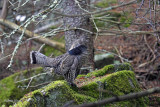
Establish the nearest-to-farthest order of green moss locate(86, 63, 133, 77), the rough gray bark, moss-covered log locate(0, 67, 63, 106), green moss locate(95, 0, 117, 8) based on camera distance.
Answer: green moss locate(86, 63, 133, 77) < the rough gray bark < moss-covered log locate(0, 67, 63, 106) < green moss locate(95, 0, 117, 8)

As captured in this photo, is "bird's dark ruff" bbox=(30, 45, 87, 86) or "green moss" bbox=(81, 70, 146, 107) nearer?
"bird's dark ruff" bbox=(30, 45, 87, 86)

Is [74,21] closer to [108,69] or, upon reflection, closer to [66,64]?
[108,69]

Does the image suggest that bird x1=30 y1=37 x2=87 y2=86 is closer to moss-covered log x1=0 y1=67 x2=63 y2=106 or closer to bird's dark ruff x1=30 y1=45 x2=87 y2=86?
bird's dark ruff x1=30 y1=45 x2=87 y2=86

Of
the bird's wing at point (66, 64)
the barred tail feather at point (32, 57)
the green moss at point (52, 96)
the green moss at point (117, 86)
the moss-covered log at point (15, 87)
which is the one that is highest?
the barred tail feather at point (32, 57)

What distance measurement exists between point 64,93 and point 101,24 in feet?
31.7

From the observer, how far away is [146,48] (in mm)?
10367

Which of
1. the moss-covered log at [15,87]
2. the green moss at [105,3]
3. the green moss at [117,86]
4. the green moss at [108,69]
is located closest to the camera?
the green moss at [117,86]

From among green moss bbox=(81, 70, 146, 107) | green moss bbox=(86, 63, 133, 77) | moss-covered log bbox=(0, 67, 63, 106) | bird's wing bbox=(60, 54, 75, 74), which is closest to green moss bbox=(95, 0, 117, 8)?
moss-covered log bbox=(0, 67, 63, 106)

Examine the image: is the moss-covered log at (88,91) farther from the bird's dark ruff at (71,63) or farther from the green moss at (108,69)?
the bird's dark ruff at (71,63)

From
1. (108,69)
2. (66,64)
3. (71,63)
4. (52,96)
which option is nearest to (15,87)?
(108,69)

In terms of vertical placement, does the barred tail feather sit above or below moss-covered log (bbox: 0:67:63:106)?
above

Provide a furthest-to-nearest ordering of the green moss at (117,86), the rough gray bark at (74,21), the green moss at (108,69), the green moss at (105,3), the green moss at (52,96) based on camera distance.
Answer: the green moss at (105,3)
the rough gray bark at (74,21)
the green moss at (108,69)
the green moss at (117,86)
the green moss at (52,96)

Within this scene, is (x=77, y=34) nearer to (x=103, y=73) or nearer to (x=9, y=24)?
(x=103, y=73)

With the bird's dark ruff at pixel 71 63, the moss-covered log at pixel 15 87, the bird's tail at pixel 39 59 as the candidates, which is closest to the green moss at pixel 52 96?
the bird's dark ruff at pixel 71 63
